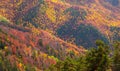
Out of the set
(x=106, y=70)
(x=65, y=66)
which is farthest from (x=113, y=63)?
(x=65, y=66)

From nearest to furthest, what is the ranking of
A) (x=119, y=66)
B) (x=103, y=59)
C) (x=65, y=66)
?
(x=103, y=59), (x=119, y=66), (x=65, y=66)

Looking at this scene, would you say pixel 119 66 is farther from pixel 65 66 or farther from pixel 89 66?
pixel 65 66

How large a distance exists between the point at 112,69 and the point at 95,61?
6551mm

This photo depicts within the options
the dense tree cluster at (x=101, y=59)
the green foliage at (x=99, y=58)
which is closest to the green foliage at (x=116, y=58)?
the dense tree cluster at (x=101, y=59)

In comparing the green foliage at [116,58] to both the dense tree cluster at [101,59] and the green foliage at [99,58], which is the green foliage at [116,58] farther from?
the green foliage at [99,58]

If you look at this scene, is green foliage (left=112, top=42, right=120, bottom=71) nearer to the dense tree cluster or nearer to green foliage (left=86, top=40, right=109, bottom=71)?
the dense tree cluster

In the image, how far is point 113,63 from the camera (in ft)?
223

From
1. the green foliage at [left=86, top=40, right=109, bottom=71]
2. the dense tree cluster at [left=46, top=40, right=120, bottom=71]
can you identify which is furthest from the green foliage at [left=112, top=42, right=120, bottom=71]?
the green foliage at [left=86, top=40, right=109, bottom=71]

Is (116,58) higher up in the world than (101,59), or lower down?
lower down

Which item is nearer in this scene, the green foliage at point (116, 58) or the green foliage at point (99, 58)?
the green foliage at point (99, 58)

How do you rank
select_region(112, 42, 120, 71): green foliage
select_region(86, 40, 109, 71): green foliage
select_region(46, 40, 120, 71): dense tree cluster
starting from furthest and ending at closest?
select_region(112, 42, 120, 71): green foliage, select_region(46, 40, 120, 71): dense tree cluster, select_region(86, 40, 109, 71): green foliage

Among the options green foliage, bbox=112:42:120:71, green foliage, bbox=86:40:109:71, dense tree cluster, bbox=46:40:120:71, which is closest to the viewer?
green foliage, bbox=86:40:109:71

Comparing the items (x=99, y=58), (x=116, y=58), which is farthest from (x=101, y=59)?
(x=116, y=58)

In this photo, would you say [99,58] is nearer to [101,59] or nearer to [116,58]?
[101,59]
